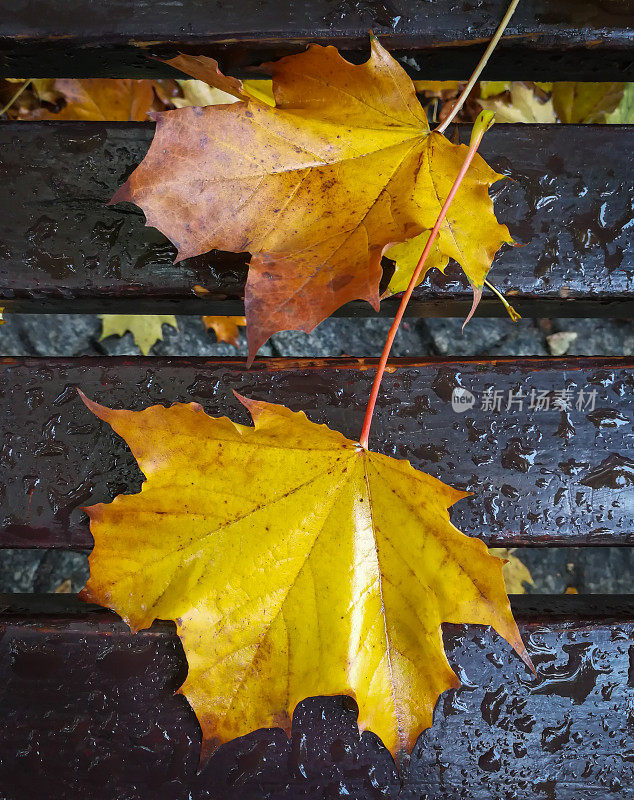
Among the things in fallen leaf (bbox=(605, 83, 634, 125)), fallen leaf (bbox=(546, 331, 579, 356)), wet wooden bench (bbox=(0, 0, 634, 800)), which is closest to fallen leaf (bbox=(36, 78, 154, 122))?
wet wooden bench (bbox=(0, 0, 634, 800))

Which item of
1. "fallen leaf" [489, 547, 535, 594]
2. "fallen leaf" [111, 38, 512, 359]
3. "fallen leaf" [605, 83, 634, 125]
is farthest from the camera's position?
"fallen leaf" [489, 547, 535, 594]

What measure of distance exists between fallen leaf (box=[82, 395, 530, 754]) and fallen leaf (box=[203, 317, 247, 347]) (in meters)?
0.65

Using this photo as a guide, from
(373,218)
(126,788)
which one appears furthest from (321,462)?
(126,788)

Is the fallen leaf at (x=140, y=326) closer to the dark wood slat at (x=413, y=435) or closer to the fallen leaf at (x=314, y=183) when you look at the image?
the dark wood slat at (x=413, y=435)

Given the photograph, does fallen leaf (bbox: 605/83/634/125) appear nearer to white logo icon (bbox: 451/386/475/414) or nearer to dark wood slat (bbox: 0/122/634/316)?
dark wood slat (bbox: 0/122/634/316)

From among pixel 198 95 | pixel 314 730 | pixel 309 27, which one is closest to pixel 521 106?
pixel 309 27

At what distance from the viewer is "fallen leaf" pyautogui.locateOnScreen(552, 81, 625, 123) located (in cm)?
108

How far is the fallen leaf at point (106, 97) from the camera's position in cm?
114

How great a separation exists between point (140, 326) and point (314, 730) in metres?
0.89

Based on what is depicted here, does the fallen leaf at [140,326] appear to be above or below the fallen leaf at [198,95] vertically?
below

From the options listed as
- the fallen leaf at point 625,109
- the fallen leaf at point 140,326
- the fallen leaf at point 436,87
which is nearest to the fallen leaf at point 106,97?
the fallen leaf at point 140,326

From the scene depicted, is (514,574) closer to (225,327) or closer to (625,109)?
(225,327)

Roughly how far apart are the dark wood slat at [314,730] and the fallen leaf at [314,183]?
54 centimetres

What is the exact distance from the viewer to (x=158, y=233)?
0.86m
